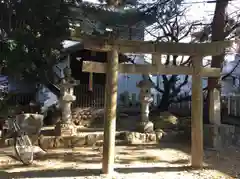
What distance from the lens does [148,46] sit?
6.83 metres

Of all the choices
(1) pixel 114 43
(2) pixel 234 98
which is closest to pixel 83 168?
(1) pixel 114 43

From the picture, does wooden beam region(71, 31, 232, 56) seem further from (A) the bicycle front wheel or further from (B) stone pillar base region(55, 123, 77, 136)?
(B) stone pillar base region(55, 123, 77, 136)

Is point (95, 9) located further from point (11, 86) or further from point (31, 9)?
point (11, 86)

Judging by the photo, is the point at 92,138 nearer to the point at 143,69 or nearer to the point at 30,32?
the point at 30,32

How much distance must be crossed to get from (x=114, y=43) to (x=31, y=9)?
464 centimetres

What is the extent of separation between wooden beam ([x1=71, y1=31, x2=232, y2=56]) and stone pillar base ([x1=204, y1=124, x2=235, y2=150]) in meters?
3.91

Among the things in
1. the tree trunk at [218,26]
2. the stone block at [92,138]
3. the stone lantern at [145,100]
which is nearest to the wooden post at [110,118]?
the stone block at [92,138]

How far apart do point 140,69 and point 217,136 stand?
4871mm

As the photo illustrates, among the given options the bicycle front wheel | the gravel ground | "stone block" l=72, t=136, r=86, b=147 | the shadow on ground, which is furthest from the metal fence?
the shadow on ground

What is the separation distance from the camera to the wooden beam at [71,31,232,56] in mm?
6430

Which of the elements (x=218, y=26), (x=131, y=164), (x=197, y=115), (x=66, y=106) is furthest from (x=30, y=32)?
(x=218, y=26)

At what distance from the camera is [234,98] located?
13867 mm

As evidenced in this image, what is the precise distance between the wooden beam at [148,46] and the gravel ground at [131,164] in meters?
2.69

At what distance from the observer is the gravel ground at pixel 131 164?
6621 millimetres
